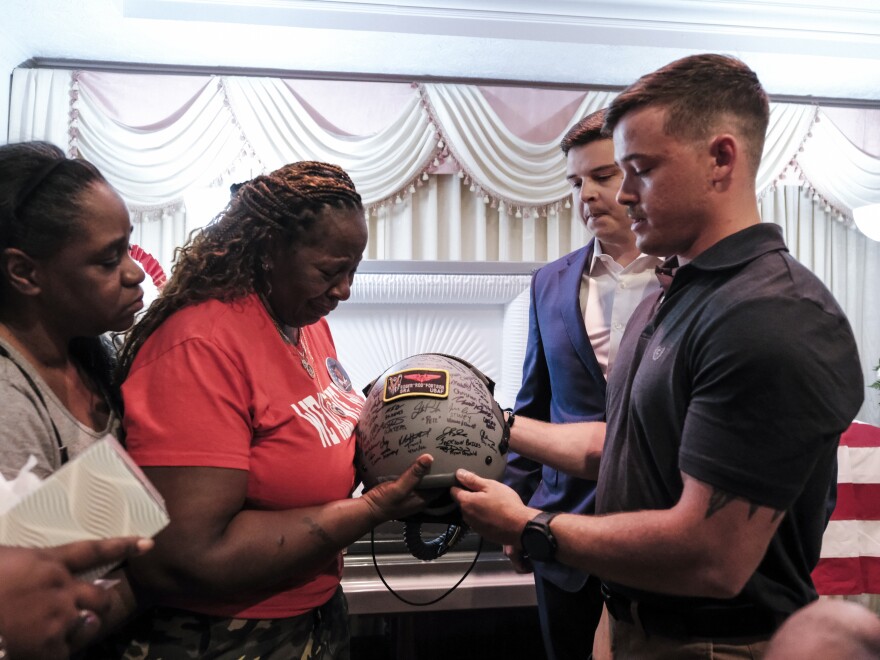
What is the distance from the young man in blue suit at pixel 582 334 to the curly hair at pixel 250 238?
960 millimetres

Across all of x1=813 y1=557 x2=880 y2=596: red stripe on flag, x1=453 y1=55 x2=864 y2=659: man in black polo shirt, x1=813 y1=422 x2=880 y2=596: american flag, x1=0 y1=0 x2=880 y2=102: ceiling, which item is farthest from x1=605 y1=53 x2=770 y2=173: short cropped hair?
x1=0 y1=0 x2=880 y2=102: ceiling

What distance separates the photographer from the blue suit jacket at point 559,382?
212cm

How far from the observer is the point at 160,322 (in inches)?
53.0

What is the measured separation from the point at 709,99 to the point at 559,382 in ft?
3.60

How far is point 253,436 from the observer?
1.30 m

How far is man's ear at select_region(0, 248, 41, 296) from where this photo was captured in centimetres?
122

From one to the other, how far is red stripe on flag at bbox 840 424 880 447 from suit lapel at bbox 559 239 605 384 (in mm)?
1346

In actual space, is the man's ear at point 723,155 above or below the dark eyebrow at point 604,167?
above

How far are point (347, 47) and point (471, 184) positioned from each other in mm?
1122

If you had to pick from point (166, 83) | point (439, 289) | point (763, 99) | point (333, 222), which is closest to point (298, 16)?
point (166, 83)

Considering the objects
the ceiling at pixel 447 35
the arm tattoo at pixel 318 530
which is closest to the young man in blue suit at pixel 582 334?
the arm tattoo at pixel 318 530

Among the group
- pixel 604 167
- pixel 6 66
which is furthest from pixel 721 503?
pixel 6 66

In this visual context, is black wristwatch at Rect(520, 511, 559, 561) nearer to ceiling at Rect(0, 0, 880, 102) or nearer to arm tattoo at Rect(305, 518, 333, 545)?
arm tattoo at Rect(305, 518, 333, 545)

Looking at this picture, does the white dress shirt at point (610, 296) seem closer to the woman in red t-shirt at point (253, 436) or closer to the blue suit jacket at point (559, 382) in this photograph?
the blue suit jacket at point (559, 382)
